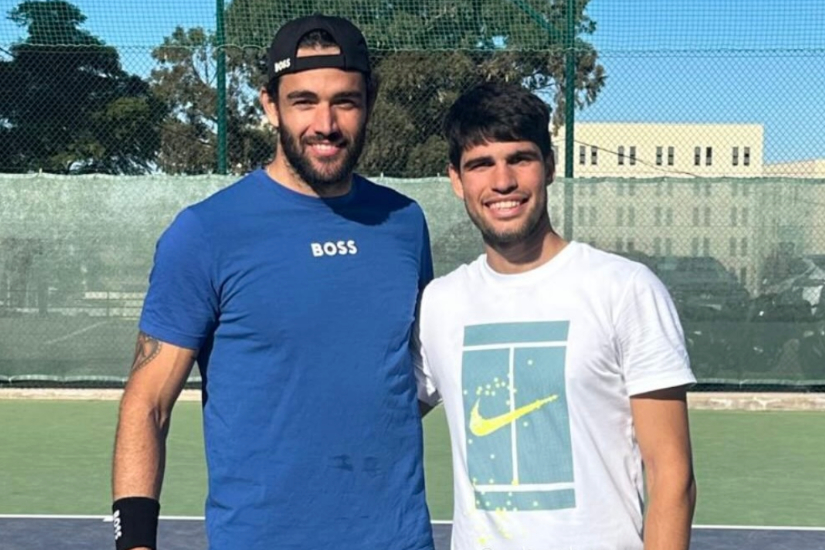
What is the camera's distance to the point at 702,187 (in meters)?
11.5

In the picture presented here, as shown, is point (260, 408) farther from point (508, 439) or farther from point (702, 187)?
point (702, 187)

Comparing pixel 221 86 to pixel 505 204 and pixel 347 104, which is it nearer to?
pixel 347 104

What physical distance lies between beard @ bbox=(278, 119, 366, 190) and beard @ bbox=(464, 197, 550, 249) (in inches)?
14.3

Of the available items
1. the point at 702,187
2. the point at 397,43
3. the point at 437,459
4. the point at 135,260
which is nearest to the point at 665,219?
the point at 702,187

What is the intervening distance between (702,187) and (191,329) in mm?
9116

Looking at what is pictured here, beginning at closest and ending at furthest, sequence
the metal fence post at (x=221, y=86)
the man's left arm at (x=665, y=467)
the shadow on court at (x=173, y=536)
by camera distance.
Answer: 1. the man's left arm at (x=665, y=467)
2. the shadow on court at (x=173, y=536)
3. the metal fence post at (x=221, y=86)

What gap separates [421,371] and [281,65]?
0.78 metres

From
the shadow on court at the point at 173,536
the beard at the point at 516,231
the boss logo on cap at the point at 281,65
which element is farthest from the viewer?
the shadow on court at the point at 173,536

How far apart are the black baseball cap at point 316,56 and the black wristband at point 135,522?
39.9 inches

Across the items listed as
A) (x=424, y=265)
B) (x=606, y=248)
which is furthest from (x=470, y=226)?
(x=424, y=265)

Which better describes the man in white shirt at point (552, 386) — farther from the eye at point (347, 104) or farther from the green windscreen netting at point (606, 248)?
the green windscreen netting at point (606, 248)

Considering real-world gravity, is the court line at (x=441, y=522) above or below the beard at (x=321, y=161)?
below

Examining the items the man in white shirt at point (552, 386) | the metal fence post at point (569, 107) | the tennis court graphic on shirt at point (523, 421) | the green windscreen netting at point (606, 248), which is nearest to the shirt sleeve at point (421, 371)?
the man in white shirt at point (552, 386)

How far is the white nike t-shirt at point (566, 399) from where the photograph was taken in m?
2.71
